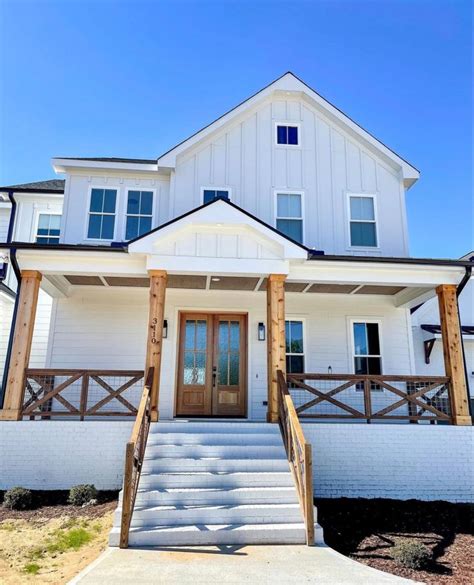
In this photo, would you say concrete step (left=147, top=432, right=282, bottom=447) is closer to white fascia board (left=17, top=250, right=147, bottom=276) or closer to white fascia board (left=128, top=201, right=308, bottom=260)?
white fascia board (left=17, top=250, right=147, bottom=276)

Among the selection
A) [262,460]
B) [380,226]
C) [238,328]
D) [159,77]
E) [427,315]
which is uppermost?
[159,77]

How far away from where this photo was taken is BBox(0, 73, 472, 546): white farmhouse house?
6.57m

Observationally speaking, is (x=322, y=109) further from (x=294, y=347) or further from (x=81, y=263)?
(x=81, y=263)

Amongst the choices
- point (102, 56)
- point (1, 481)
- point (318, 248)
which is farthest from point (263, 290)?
point (102, 56)

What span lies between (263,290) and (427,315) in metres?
5.28

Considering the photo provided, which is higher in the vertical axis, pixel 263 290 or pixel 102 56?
pixel 102 56

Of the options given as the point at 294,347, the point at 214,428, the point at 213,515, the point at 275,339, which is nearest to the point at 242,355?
the point at 294,347

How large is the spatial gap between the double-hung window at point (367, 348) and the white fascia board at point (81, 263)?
5.48 m

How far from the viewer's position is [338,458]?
776 cm

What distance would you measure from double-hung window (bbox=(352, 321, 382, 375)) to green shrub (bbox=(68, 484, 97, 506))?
646 cm

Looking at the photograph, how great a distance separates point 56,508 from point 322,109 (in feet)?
36.0

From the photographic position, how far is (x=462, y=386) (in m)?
8.46

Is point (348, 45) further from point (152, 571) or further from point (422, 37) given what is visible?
point (152, 571)

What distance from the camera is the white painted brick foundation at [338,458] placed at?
7438 millimetres
